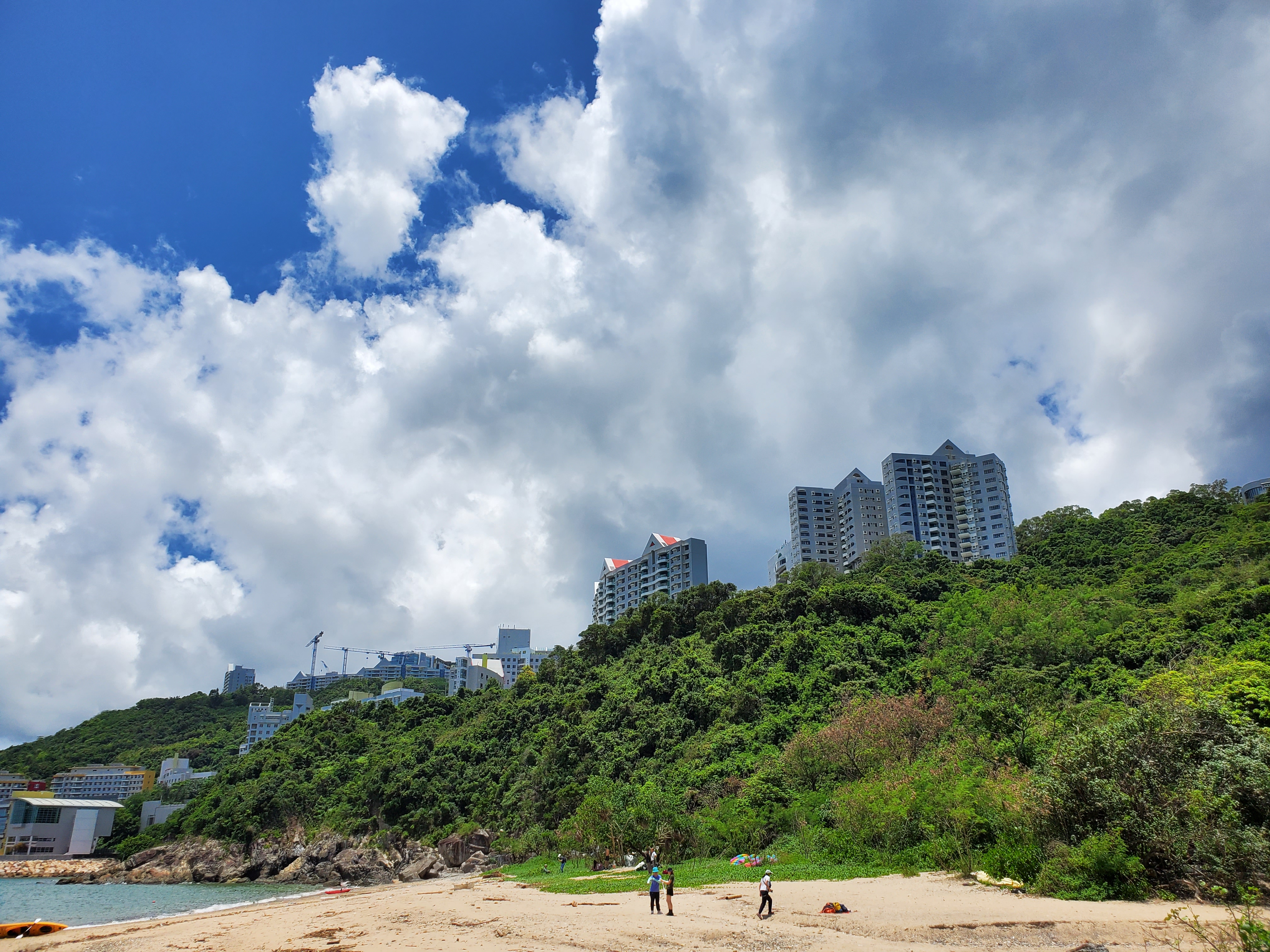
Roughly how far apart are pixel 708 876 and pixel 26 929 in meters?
28.7

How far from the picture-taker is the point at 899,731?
39.4 metres

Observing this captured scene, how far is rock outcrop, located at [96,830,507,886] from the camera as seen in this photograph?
57.7m

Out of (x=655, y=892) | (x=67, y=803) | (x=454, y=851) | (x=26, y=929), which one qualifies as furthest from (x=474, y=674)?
(x=655, y=892)

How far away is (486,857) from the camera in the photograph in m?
57.4

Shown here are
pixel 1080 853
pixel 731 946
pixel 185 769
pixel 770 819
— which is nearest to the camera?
pixel 731 946

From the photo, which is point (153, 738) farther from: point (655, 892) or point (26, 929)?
point (655, 892)

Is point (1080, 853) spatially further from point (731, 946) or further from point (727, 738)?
point (727, 738)

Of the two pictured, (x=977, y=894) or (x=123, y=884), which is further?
(x=123, y=884)

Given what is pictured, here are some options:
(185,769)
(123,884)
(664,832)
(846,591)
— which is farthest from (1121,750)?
(185,769)

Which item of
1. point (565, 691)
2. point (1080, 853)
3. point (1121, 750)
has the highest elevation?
point (565, 691)

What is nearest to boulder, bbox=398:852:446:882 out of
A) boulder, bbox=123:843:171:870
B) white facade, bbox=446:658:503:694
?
boulder, bbox=123:843:171:870

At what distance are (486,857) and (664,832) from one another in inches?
1052

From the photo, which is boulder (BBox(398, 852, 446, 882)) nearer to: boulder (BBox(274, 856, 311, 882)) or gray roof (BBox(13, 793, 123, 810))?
boulder (BBox(274, 856, 311, 882))

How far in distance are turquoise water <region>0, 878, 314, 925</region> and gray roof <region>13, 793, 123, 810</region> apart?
20.2 m
